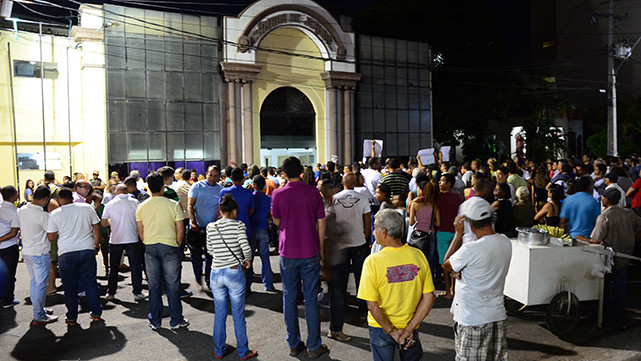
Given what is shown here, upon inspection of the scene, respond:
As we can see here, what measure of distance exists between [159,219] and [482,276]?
13.6 feet

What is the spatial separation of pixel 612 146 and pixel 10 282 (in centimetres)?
2507

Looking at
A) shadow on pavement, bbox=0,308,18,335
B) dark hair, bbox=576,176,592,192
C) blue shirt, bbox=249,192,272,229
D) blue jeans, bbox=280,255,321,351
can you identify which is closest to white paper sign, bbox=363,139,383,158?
blue shirt, bbox=249,192,272,229

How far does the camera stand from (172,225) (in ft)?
21.5

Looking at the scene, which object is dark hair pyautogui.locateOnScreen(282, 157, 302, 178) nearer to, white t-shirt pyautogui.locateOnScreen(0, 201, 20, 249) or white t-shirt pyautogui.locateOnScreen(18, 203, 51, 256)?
white t-shirt pyautogui.locateOnScreen(18, 203, 51, 256)

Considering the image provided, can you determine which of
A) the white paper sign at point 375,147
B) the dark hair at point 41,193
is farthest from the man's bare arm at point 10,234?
the white paper sign at point 375,147

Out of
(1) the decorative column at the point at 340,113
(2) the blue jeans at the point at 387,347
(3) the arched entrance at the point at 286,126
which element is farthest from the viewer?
(1) the decorative column at the point at 340,113

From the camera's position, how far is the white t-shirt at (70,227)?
262 inches

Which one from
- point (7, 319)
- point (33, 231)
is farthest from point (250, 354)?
point (7, 319)

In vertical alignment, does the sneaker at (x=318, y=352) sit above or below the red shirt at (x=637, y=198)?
below

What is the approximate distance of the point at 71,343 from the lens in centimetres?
632

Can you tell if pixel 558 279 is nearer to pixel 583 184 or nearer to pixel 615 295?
pixel 615 295

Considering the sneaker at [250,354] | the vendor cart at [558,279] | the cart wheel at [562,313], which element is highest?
the vendor cart at [558,279]

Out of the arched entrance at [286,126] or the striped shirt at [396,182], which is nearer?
the striped shirt at [396,182]

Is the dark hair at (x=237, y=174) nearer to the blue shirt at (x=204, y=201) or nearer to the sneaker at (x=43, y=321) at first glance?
the blue shirt at (x=204, y=201)
